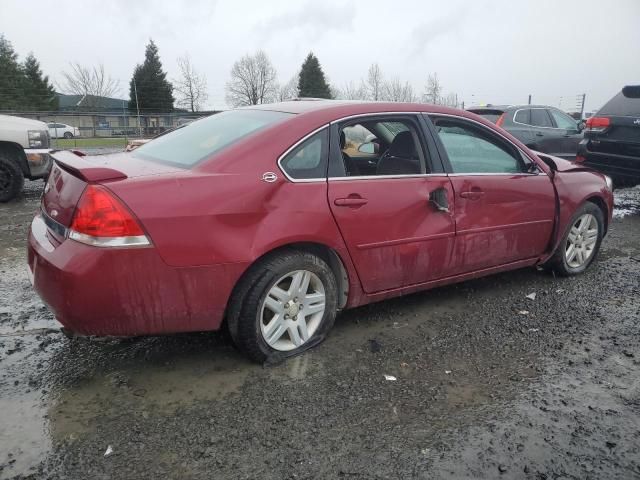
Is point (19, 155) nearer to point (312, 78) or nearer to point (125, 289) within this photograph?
point (125, 289)

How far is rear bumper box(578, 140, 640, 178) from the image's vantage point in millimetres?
7242

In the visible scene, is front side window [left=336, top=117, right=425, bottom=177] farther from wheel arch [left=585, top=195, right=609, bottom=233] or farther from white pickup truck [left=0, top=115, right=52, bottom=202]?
white pickup truck [left=0, top=115, right=52, bottom=202]

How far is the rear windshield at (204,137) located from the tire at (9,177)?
538 cm

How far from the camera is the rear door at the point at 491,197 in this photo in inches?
144

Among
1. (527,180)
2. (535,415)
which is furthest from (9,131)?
(535,415)

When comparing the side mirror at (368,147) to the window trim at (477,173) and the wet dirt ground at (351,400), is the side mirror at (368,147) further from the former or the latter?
the wet dirt ground at (351,400)

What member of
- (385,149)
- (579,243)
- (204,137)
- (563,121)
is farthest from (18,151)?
(563,121)

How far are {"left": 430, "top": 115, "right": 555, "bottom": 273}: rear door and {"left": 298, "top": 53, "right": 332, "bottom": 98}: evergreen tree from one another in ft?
159

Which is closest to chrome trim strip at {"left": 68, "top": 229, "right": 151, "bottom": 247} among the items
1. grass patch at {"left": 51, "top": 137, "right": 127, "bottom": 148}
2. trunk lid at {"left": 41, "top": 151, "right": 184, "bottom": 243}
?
A: trunk lid at {"left": 41, "top": 151, "right": 184, "bottom": 243}

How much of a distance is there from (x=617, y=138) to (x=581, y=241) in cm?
368

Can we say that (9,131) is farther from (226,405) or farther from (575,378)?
(575,378)

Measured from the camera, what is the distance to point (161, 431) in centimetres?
238

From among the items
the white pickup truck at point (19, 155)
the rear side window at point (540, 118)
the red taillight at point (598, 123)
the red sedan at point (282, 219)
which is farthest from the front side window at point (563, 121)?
the white pickup truck at point (19, 155)

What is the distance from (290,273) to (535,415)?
57.8 inches
